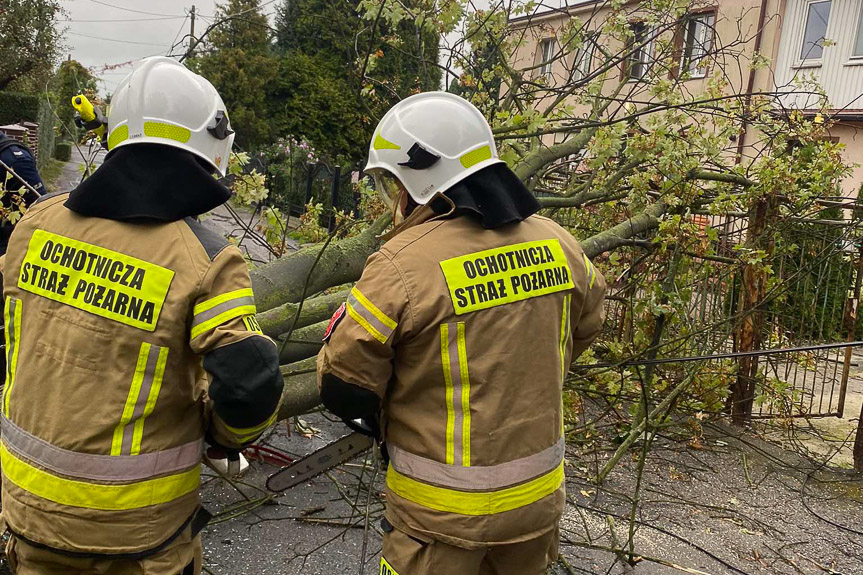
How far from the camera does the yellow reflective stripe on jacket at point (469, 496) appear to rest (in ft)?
6.01

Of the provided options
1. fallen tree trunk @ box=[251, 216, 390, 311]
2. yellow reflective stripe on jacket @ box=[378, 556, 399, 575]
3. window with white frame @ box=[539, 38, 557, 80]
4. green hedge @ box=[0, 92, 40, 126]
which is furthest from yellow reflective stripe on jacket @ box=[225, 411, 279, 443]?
green hedge @ box=[0, 92, 40, 126]

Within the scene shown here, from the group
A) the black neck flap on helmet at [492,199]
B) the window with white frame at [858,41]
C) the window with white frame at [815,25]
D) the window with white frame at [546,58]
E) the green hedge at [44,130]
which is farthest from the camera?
the green hedge at [44,130]

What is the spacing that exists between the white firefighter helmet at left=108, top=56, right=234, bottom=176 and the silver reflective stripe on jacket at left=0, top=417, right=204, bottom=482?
0.75m

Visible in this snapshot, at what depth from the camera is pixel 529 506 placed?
6.24ft

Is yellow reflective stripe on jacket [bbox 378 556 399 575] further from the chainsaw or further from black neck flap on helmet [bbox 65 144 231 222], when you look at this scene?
black neck flap on helmet [bbox 65 144 231 222]

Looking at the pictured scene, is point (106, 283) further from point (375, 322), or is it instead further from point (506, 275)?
point (506, 275)

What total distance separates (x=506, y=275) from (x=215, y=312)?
0.75m

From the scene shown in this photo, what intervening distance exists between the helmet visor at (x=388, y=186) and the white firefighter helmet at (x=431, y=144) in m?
0.04

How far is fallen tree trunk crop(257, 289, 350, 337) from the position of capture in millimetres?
3002

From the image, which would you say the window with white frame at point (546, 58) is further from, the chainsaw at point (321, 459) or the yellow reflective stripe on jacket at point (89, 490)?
the yellow reflective stripe on jacket at point (89, 490)

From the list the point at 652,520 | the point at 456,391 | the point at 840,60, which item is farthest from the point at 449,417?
the point at 840,60

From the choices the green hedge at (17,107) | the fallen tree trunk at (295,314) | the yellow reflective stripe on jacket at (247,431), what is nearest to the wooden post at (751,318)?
the fallen tree trunk at (295,314)

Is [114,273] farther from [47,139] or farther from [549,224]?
[47,139]

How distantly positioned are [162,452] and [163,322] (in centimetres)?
34
